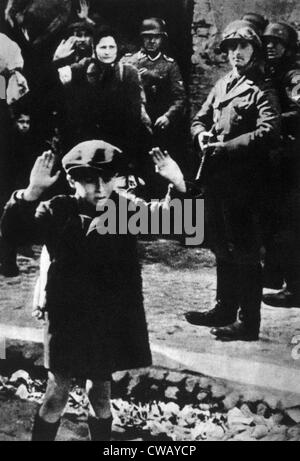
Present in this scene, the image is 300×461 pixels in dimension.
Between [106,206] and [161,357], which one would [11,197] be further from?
[161,357]

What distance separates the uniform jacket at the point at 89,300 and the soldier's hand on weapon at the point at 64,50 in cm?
94

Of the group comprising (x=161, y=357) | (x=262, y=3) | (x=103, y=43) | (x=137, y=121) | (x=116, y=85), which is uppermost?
(x=262, y=3)

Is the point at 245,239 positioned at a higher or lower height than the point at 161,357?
higher

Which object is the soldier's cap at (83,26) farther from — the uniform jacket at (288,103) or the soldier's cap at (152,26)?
the uniform jacket at (288,103)

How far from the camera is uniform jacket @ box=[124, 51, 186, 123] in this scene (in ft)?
12.1

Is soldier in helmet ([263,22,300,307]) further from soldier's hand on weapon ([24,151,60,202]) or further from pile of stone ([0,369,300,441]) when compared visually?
soldier's hand on weapon ([24,151,60,202])

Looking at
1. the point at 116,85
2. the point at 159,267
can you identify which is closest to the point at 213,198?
the point at 159,267

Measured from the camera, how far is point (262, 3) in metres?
3.60

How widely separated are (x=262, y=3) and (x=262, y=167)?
105 cm

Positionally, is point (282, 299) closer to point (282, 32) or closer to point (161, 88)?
point (161, 88)

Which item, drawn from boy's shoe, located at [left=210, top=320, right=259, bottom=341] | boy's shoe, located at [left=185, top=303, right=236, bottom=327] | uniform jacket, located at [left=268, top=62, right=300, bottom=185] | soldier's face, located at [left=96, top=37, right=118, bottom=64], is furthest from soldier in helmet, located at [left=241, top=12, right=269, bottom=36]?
boy's shoe, located at [left=210, top=320, right=259, bottom=341]

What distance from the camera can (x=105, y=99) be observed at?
3674 millimetres

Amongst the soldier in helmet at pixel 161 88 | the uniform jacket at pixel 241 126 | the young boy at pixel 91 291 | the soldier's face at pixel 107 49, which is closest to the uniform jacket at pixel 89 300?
the young boy at pixel 91 291

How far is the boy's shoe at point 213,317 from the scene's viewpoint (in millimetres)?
3646
